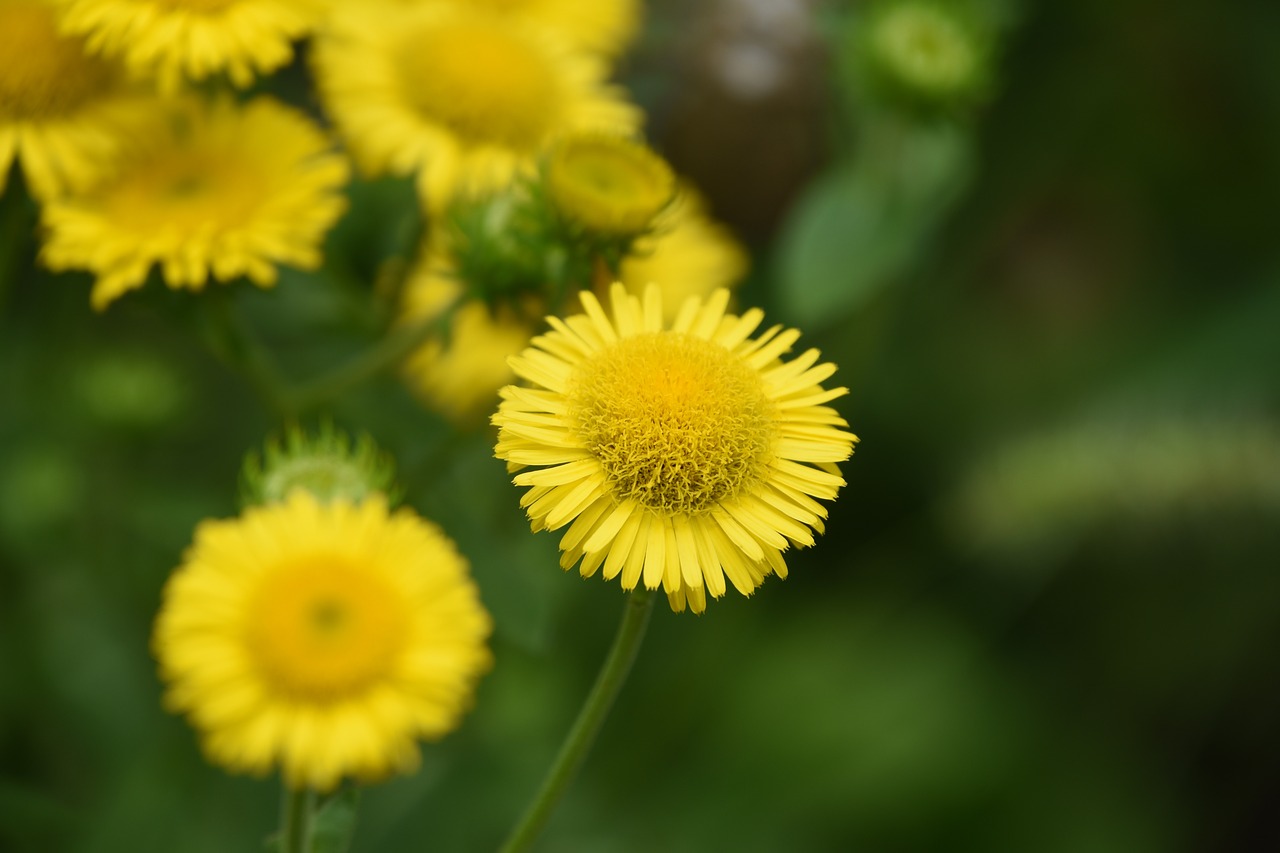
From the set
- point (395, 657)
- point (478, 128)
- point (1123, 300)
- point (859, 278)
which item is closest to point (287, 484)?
point (395, 657)

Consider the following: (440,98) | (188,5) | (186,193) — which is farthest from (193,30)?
(440,98)

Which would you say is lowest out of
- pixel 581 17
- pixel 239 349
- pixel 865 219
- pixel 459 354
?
pixel 239 349

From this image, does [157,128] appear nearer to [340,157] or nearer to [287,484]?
[340,157]

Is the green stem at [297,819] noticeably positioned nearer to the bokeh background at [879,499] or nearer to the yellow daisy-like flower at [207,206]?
the bokeh background at [879,499]

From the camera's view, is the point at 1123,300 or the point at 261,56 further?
the point at 1123,300

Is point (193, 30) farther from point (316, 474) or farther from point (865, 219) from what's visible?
point (865, 219)

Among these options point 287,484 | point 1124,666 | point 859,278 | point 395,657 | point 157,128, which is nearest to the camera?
point 395,657
